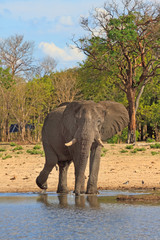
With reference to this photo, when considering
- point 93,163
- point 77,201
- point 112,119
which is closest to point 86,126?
point 93,163

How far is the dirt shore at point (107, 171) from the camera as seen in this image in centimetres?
1641

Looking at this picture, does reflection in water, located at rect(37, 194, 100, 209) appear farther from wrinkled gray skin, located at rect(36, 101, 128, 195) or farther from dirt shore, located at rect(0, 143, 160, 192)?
dirt shore, located at rect(0, 143, 160, 192)

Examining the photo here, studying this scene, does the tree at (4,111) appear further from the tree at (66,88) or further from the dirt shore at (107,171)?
the dirt shore at (107,171)

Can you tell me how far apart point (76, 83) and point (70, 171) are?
1299 inches

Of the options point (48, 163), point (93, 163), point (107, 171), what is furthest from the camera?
point (107, 171)

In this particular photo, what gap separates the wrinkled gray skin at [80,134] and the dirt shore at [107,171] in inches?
61.5

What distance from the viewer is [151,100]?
171 ft

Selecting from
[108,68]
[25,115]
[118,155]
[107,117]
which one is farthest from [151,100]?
[107,117]

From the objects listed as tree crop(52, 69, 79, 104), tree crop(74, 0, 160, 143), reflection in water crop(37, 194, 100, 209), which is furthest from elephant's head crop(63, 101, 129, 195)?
tree crop(52, 69, 79, 104)

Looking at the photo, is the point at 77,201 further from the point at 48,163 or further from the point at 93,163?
the point at 48,163

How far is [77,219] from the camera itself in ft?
32.3

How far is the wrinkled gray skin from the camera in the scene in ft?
41.6

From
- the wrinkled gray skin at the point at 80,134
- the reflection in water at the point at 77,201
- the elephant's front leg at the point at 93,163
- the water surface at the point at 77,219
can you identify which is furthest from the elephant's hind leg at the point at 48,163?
the elephant's front leg at the point at 93,163

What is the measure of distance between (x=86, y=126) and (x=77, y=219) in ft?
11.0
